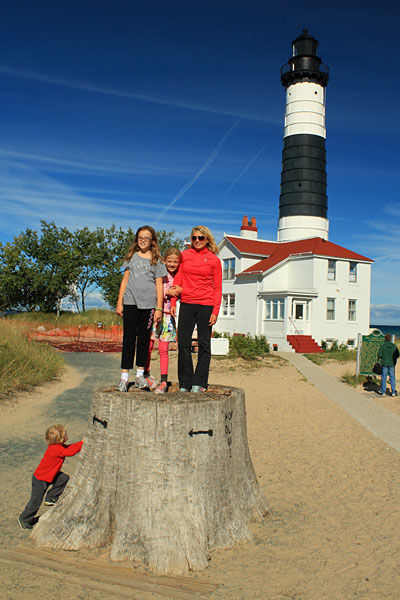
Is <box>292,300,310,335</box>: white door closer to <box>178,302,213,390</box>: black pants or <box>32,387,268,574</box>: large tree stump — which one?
<box>178,302,213,390</box>: black pants

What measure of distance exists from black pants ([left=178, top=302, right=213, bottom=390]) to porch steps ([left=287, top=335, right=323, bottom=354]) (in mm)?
22828

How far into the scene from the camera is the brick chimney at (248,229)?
125 feet

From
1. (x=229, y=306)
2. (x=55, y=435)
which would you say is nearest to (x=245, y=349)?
(x=229, y=306)

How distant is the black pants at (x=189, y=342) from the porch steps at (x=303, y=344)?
2283 cm

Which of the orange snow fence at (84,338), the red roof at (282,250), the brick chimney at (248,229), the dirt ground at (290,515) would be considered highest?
the brick chimney at (248,229)

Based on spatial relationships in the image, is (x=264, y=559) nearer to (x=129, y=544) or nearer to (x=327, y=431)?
(x=129, y=544)

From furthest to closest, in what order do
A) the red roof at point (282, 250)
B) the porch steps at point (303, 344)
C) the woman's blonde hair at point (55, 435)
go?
the red roof at point (282, 250)
the porch steps at point (303, 344)
the woman's blonde hair at point (55, 435)

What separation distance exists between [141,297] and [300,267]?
26.3 metres

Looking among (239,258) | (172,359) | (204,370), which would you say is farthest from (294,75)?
(204,370)

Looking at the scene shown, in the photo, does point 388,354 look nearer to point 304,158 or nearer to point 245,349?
point 245,349

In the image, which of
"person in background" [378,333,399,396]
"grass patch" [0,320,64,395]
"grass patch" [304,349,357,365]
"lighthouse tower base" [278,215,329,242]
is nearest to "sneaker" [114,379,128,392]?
"grass patch" [0,320,64,395]

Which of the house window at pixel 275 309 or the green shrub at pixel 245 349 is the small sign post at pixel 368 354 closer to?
the green shrub at pixel 245 349

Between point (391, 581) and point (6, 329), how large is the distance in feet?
47.7

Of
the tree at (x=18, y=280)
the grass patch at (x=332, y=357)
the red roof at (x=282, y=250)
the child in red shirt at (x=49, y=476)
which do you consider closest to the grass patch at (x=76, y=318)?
the tree at (x=18, y=280)
